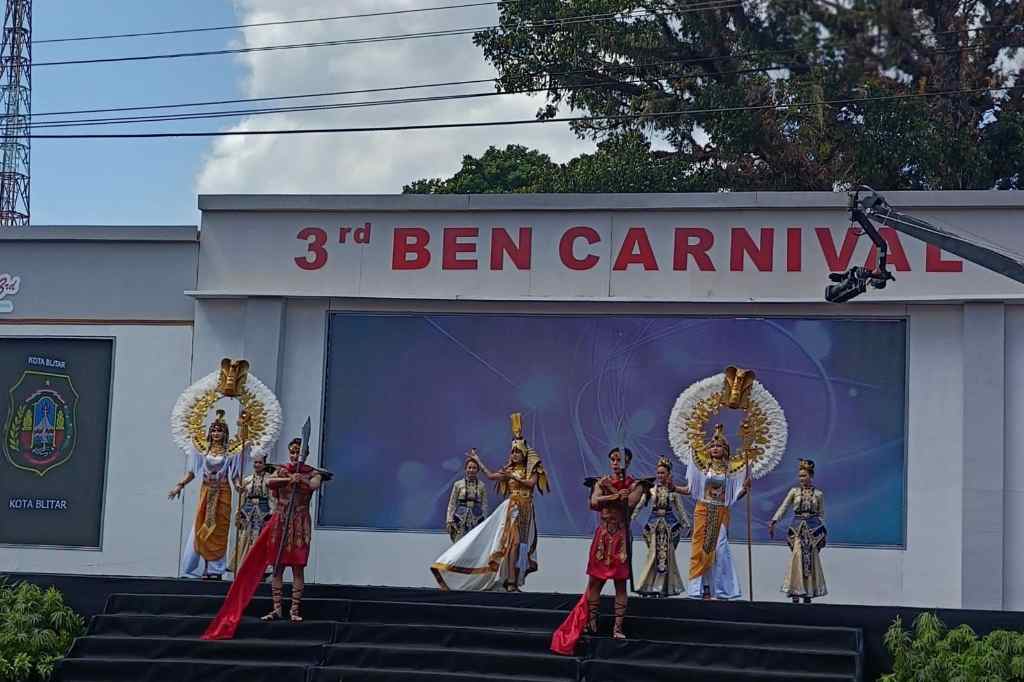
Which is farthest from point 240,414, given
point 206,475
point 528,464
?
point 528,464

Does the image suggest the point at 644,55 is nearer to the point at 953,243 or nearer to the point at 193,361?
the point at 193,361

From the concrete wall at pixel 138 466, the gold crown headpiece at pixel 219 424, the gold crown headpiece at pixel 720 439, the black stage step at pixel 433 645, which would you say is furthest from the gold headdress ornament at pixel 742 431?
the concrete wall at pixel 138 466

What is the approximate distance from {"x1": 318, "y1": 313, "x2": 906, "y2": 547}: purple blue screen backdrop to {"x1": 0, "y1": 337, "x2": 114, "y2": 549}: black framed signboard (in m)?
2.91

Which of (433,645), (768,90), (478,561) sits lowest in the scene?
(433,645)

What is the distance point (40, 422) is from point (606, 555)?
8.18 metres

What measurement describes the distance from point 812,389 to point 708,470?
2355 millimetres

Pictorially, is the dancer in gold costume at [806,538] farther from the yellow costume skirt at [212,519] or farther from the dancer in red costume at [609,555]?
the yellow costume skirt at [212,519]

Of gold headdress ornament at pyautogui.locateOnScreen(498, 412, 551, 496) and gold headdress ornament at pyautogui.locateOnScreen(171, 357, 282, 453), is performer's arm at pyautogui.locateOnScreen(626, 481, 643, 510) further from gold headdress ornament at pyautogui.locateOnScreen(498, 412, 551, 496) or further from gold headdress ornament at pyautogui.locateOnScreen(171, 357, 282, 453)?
gold headdress ornament at pyautogui.locateOnScreen(171, 357, 282, 453)

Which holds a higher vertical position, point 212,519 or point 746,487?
point 746,487

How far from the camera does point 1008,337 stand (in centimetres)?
1553

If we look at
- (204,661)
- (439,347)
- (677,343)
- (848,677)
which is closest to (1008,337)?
(677,343)

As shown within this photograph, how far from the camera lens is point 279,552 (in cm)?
Answer: 1369

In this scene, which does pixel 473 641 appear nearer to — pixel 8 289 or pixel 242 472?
pixel 242 472

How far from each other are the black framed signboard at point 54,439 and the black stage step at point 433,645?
3.43 meters
